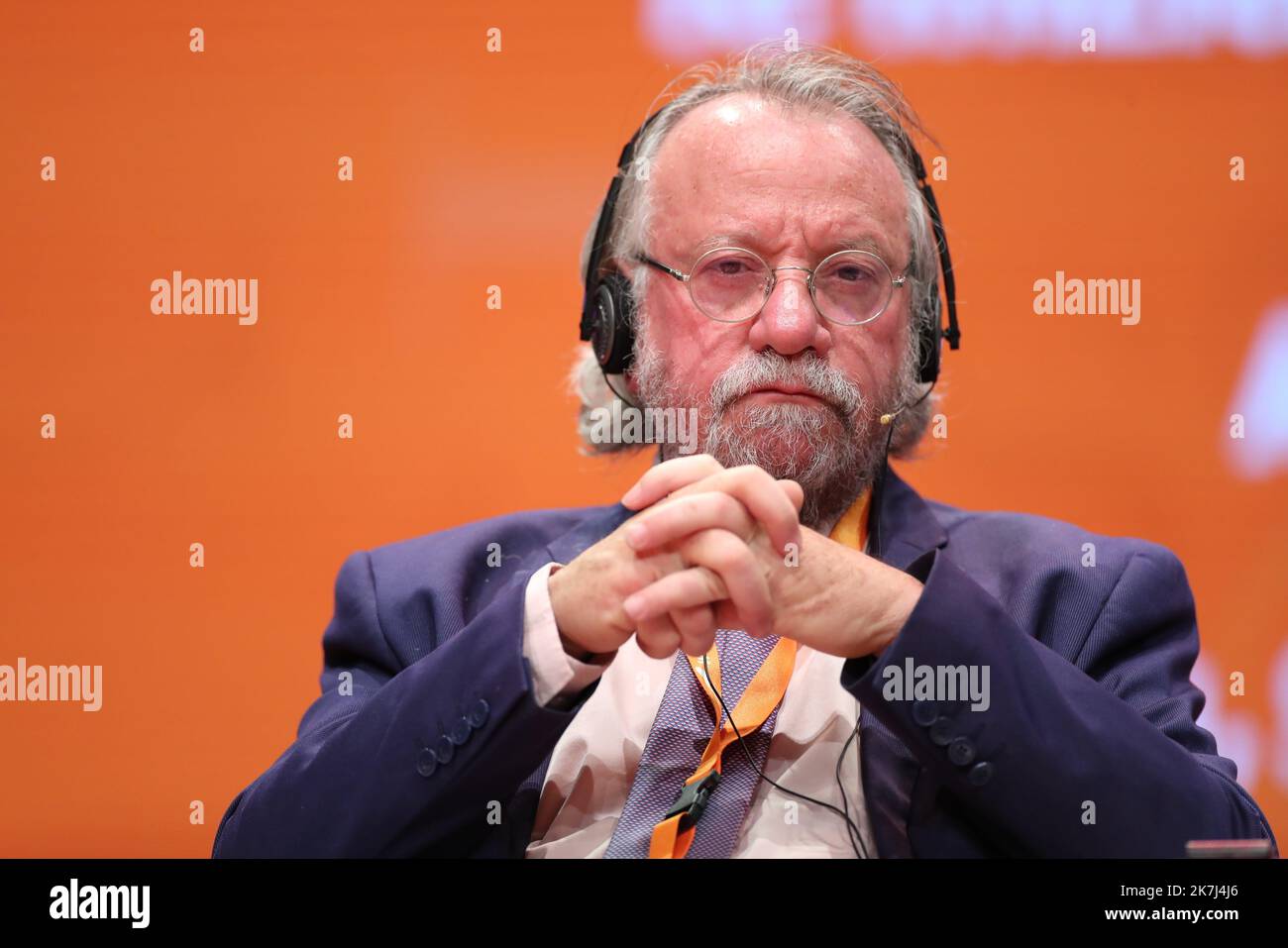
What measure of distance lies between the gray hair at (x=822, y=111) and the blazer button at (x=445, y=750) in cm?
98

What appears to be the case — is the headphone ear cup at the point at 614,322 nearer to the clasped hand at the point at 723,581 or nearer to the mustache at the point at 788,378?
the mustache at the point at 788,378

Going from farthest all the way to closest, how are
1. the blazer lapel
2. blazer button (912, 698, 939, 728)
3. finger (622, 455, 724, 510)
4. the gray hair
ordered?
the gray hair, the blazer lapel, finger (622, 455, 724, 510), blazer button (912, 698, 939, 728)

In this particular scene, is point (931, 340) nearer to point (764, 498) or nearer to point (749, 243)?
point (749, 243)

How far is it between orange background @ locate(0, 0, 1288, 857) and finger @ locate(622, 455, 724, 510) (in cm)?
112

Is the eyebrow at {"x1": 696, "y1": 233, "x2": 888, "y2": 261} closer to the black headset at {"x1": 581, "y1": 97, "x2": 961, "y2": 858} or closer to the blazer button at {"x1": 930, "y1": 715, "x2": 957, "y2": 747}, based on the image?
the black headset at {"x1": 581, "y1": 97, "x2": 961, "y2": 858}

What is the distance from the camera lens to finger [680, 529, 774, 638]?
1712 mm

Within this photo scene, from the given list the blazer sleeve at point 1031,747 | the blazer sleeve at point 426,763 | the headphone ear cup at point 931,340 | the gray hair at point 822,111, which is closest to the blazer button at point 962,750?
the blazer sleeve at point 1031,747

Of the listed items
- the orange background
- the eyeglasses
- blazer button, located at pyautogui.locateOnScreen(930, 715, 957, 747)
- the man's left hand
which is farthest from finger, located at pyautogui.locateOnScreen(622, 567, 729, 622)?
the orange background

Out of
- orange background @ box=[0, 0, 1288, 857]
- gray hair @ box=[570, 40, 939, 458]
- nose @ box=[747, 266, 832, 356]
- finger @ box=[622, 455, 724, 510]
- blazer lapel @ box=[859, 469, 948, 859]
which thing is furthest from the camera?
orange background @ box=[0, 0, 1288, 857]

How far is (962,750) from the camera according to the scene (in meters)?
1.73

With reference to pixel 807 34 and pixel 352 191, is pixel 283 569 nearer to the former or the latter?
pixel 352 191

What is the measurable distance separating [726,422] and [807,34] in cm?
115
